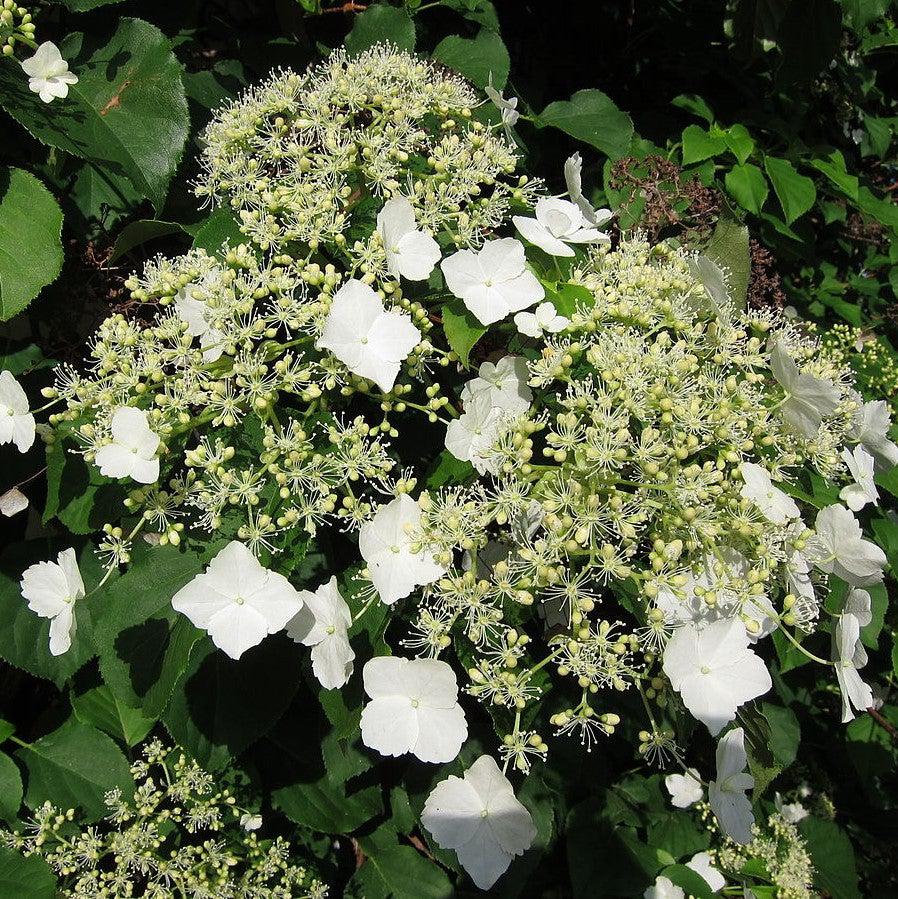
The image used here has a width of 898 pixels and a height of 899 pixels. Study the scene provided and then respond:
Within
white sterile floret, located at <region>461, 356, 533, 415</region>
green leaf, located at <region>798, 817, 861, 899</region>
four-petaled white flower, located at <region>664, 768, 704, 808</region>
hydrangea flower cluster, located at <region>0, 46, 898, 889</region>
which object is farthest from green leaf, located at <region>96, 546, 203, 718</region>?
green leaf, located at <region>798, 817, 861, 899</region>

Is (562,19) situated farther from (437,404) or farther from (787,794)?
(787,794)

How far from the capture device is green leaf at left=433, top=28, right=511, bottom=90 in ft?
5.88

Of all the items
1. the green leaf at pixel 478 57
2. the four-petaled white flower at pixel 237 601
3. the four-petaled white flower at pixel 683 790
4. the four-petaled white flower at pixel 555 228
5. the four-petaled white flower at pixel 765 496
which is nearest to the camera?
the four-petaled white flower at pixel 237 601

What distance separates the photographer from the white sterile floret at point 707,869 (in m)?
2.05

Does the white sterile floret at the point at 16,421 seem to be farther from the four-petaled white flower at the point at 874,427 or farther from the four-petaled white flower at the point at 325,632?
the four-petaled white flower at the point at 874,427

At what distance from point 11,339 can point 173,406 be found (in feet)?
2.27

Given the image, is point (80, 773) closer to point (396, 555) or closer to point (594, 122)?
point (396, 555)

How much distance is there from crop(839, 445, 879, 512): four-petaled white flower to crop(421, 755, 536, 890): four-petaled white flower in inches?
32.0

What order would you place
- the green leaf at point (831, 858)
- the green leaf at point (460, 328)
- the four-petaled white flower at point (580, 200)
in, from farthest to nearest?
→ the green leaf at point (831, 858), the four-petaled white flower at point (580, 200), the green leaf at point (460, 328)

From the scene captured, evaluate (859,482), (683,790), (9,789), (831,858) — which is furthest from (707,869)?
(9,789)

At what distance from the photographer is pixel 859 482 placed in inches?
54.2

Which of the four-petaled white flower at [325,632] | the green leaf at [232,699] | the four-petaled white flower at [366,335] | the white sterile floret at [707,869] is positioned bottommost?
the white sterile floret at [707,869]

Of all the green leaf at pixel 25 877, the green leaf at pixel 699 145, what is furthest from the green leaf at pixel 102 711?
the green leaf at pixel 699 145

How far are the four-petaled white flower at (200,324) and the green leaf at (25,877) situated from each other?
1.10m
